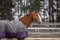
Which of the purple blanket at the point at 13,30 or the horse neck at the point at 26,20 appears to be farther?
the horse neck at the point at 26,20

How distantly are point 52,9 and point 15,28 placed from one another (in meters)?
6.35

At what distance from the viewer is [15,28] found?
4.39 m

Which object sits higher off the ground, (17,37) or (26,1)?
(26,1)

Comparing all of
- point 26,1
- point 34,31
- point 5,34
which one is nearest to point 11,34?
point 5,34

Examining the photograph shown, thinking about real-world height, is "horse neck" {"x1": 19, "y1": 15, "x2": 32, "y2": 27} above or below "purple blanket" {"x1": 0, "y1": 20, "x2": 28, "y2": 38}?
above

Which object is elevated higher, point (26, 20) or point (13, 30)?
point (26, 20)

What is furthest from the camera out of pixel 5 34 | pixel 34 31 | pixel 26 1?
pixel 26 1

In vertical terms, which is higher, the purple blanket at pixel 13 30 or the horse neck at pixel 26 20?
the horse neck at pixel 26 20

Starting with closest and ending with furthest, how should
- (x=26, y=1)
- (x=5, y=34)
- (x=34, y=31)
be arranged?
(x=5, y=34)
(x=34, y=31)
(x=26, y=1)

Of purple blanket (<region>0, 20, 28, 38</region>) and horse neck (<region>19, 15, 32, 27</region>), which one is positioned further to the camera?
horse neck (<region>19, 15, 32, 27</region>)

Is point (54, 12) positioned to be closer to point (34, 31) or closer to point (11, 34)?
point (34, 31)

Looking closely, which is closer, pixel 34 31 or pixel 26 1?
pixel 34 31

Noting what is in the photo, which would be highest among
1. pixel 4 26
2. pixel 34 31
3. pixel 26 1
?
pixel 26 1

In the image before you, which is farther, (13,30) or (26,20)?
(26,20)
